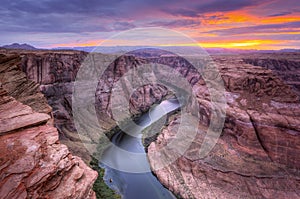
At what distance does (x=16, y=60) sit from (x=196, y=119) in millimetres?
24190

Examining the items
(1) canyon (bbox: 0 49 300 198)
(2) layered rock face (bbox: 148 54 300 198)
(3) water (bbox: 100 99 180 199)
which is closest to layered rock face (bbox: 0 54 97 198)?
(1) canyon (bbox: 0 49 300 198)

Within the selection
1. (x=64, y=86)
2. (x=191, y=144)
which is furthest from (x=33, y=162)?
(x=64, y=86)

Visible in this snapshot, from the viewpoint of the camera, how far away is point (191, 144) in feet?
92.9

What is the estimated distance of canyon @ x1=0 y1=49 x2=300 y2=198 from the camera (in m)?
10.2

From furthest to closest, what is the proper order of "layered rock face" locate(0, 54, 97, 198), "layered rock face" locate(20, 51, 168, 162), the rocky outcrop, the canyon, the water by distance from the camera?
the rocky outcrop < "layered rock face" locate(20, 51, 168, 162) < the water < the canyon < "layered rock face" locate(0, 54, 97, 198)

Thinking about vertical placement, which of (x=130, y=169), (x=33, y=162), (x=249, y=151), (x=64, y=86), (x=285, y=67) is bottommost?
(x=130, y=169)

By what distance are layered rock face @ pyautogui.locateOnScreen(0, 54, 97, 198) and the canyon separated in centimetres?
4

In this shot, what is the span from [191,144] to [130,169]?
1006cm

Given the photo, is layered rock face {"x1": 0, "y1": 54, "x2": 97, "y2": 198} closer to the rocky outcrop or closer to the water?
the water

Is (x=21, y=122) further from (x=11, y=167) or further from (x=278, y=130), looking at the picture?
(x=278, y=130)

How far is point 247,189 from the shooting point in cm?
2173

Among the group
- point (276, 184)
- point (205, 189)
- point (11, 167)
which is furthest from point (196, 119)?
point (11, 167)

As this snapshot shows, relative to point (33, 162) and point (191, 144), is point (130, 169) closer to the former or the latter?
point (191, 144)

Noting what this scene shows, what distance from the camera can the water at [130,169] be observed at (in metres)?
25.6
